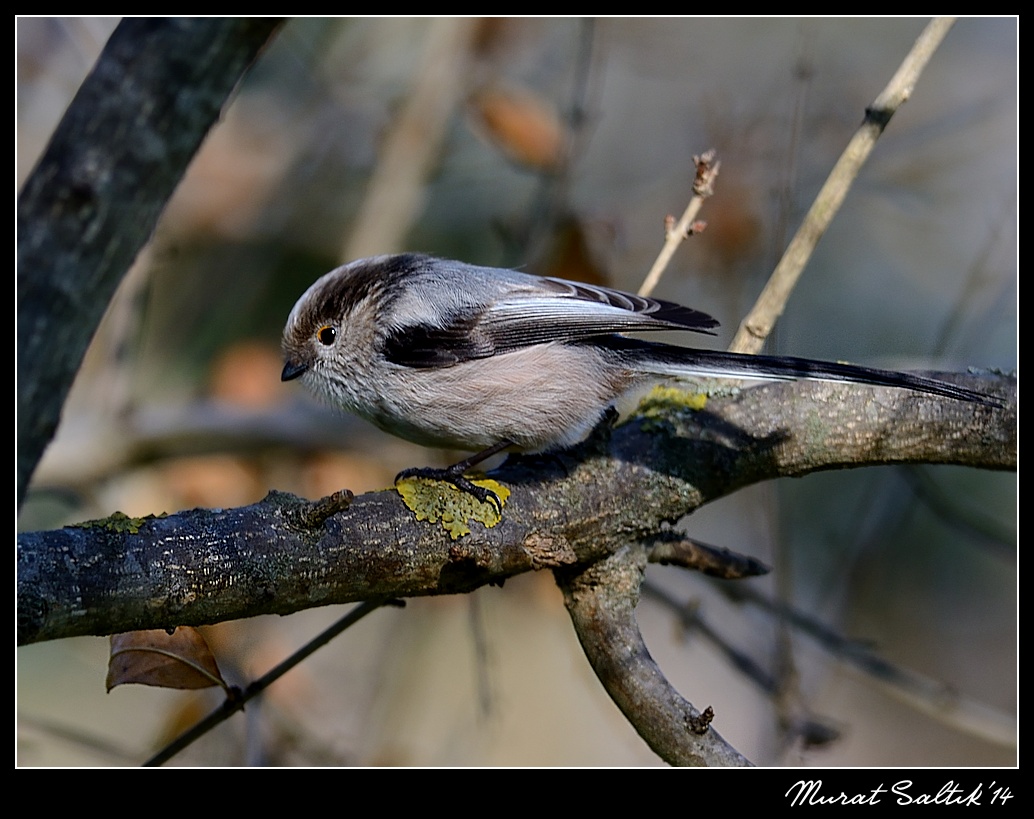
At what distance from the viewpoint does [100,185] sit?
178cm

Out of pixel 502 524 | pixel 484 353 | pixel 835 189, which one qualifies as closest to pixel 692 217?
pixel 835 189

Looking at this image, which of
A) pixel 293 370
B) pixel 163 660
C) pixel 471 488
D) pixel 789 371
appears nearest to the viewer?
pixel 163 660

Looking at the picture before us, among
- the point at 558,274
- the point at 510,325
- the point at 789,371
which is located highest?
the point at 558,274

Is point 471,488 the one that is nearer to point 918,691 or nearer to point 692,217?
point 692,217

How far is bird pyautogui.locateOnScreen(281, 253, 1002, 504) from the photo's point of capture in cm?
289

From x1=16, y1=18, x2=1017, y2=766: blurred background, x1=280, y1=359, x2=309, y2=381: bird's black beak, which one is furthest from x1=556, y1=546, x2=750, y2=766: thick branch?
x1=280, y1=359, x2=309, y2=381: bird's black beak

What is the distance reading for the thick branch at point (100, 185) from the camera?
5.77 ft

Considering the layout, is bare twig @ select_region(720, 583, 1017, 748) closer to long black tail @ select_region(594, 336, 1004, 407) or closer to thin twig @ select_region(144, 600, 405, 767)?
long black tail @ select_region(594, 336, 1004, 407)

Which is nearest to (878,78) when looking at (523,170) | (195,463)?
(523,170)

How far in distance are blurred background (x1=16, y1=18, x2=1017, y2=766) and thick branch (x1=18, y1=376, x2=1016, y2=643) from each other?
2.41ft

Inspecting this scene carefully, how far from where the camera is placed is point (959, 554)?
634 centimetres

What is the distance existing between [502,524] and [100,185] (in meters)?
1.25

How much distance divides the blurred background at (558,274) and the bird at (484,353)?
827 mm
